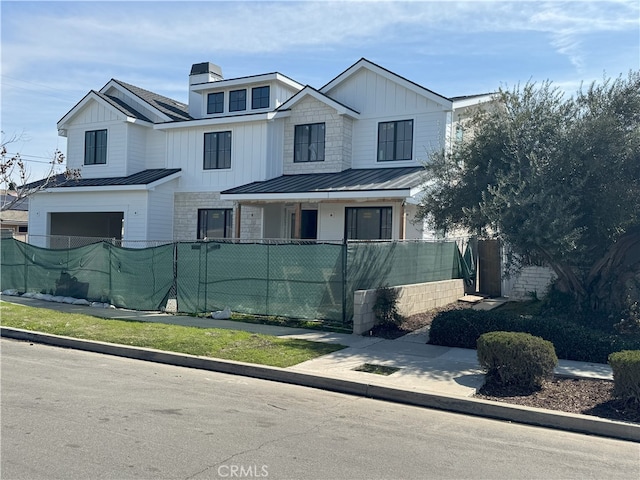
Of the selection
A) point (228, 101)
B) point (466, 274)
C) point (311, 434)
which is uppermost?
point (228, 101)

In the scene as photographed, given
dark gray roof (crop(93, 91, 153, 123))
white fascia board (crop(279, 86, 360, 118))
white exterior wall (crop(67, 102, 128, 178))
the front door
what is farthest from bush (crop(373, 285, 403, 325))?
dark gray roof (crop(93, 91, 153, 123))

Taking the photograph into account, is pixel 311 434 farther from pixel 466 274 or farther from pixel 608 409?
pixel 466 274

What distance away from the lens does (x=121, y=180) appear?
2330 centimetres

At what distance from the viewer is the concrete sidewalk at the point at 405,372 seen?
7.02 m

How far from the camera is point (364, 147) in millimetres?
21172

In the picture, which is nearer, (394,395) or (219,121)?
(394,395)

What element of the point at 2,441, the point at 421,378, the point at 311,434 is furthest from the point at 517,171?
the point at 2,441

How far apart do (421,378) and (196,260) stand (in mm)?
7589

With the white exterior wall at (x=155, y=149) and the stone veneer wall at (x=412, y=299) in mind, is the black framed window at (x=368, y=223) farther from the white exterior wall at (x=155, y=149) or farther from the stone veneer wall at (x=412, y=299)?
the white exterior wall at (x=155, y=149)

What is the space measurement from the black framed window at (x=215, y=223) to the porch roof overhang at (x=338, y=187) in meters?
1.70

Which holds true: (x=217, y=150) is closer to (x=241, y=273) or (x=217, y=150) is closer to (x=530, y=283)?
(x=241, y=273)

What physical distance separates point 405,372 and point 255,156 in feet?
47.2

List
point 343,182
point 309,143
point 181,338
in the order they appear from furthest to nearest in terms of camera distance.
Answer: point 309,143
point 343,182
point 181,338

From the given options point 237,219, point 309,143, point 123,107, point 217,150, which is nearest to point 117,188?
point 217,150
